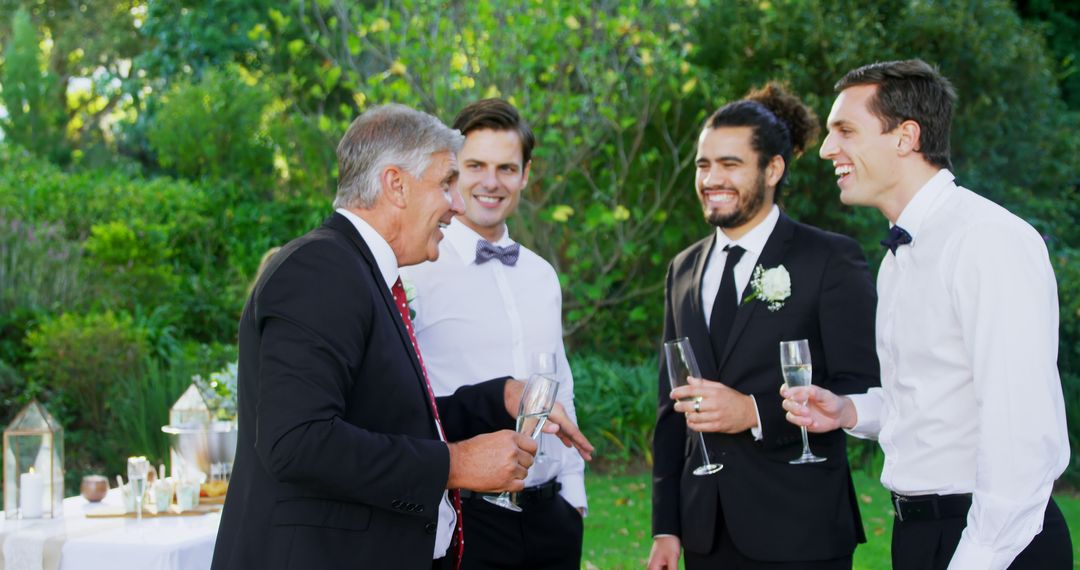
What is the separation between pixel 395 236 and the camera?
2.76 m

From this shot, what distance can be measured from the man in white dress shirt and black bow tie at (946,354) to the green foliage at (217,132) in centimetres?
1277

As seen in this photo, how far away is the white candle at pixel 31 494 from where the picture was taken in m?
3.70

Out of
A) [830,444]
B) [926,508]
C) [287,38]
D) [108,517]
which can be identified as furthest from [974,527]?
[287,38]

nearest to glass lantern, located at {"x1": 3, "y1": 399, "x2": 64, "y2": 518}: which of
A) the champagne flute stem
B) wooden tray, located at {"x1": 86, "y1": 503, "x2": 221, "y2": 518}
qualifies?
wooden tray, located at {"x1": 86, "y1": 503, "x2": 221, "y2": 518}

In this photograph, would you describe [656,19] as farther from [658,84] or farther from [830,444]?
[830,444]

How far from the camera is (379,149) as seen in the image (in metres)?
2.71

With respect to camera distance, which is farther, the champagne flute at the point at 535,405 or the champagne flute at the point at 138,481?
the champagne flute at the point at 138,481

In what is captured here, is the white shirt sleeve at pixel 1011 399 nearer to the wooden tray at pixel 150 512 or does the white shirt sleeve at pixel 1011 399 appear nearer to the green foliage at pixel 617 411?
the wooden tray at pixel 150 512

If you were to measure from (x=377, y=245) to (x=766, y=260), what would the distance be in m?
1.52

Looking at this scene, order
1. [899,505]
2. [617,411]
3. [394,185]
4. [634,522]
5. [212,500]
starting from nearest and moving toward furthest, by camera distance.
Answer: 1. [394,185]
2. [899,505]
3. [212,500]
4. [634,522]
5. [617,411]

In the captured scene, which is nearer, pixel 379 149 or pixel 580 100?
pixel 379 149

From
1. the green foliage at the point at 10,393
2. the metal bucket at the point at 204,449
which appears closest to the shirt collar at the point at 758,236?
the metal bucket at the point at 204,449

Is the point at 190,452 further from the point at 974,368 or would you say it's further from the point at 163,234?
the point at 163,234

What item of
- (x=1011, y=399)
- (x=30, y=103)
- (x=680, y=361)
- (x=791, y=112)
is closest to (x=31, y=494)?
(x=680, y=361)
